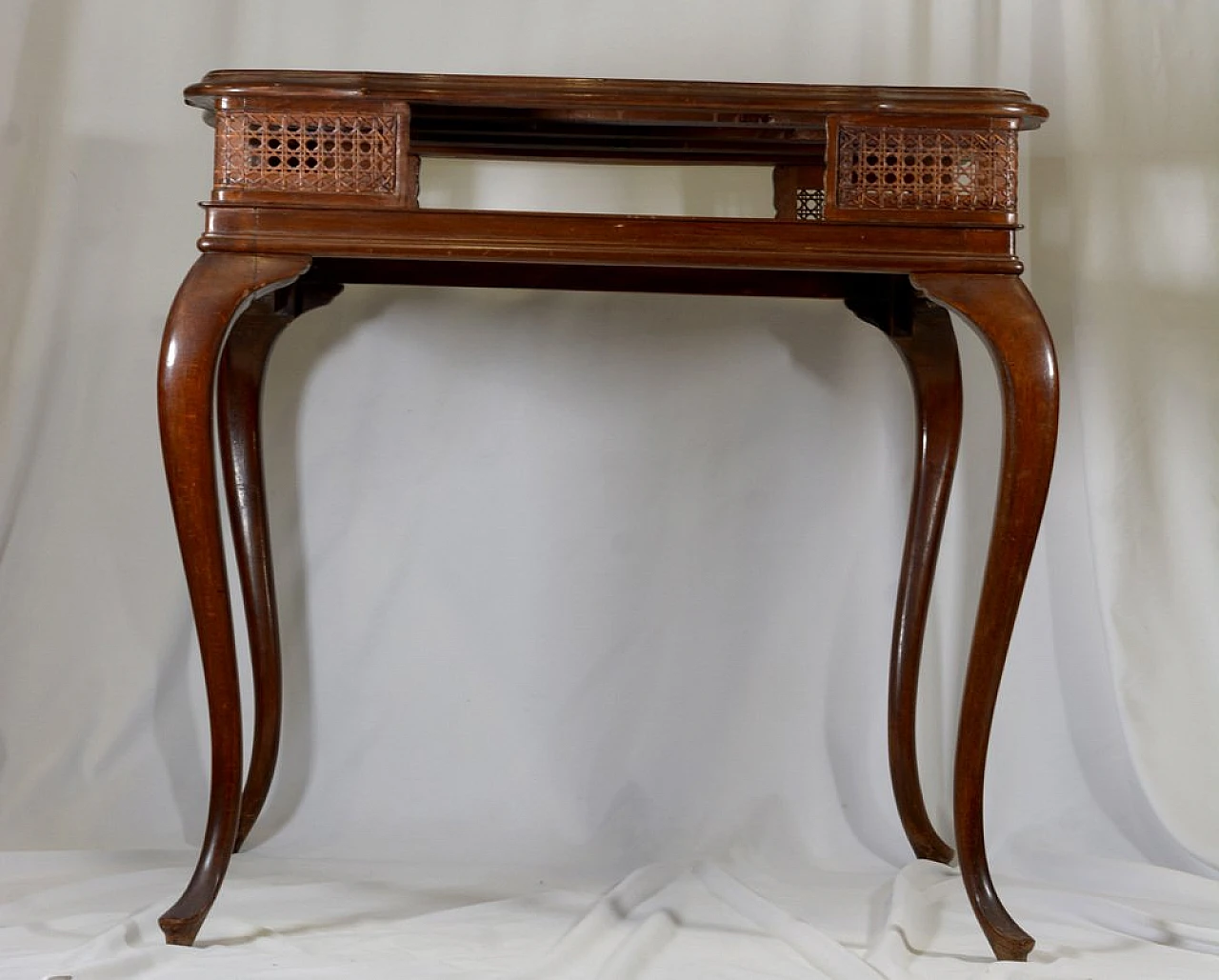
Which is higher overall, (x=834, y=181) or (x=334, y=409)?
(x=834, y=181)

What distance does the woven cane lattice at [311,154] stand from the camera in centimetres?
124

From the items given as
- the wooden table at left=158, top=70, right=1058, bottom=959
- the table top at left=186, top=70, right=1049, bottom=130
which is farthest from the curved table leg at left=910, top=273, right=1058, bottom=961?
the table top at left=186, top=70, right=1049, bottom=130

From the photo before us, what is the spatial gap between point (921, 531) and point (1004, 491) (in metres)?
0.39

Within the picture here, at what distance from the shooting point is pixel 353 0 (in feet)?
5.85

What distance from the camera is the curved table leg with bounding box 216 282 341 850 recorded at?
62.9 inches

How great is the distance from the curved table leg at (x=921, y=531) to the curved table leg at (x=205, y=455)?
805mm

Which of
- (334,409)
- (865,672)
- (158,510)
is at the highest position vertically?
(334,409)

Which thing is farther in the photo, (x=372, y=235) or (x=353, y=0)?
(x=353, y=0)

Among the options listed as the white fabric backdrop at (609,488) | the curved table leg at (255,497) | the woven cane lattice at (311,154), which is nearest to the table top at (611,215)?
the woven cane lattice at (311,154)

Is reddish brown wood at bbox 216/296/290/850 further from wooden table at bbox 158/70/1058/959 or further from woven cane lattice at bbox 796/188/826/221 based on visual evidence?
woven cane lattice at bbox 796/188/826/221

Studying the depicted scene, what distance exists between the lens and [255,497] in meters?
1.65

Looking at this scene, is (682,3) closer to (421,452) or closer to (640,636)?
(421,452)

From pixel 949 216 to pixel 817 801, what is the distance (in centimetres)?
88

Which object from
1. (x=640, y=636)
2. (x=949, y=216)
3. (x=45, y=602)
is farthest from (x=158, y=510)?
(x=949, y=216)
